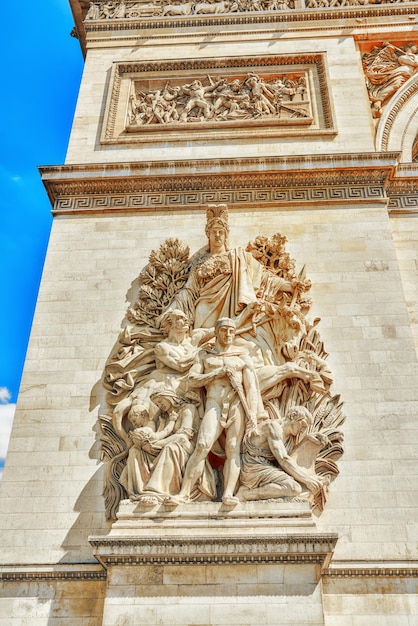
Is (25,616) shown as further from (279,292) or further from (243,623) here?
(279,292)

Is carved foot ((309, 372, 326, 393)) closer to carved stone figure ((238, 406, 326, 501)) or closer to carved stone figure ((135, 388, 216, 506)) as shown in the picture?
carved stone figure ((238, 406, 326, 501))

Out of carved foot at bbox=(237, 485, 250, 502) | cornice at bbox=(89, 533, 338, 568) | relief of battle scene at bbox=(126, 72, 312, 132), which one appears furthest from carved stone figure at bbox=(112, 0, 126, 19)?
cornice at bbox=(89, 533, 338, 568)

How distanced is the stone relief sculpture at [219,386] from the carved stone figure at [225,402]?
13mm

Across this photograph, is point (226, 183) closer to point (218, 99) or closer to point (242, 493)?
point (218, 99)

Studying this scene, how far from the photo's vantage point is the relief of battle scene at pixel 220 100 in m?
12.0

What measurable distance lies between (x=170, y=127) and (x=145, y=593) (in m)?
7.36

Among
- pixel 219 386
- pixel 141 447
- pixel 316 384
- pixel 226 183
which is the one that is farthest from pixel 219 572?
pixel 226 183

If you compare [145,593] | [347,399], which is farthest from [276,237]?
[145,593]

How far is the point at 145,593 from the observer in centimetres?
734

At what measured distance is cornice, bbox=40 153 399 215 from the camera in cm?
1084

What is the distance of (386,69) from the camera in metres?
12.7

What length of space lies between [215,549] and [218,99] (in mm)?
7687

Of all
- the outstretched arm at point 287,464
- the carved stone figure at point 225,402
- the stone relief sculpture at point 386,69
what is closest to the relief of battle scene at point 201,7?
the stone relief sculpture at point 386,69

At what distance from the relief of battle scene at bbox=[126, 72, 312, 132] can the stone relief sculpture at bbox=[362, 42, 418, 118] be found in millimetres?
1182
